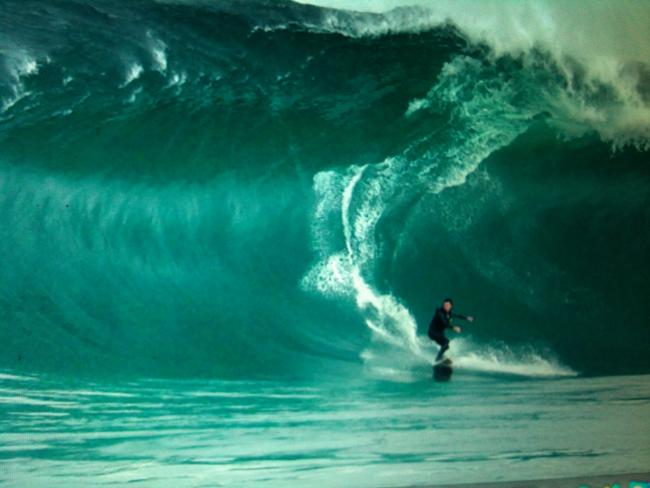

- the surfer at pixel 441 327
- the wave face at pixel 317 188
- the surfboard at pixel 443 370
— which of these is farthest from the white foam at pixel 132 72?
the surfboard at pixel 443 370

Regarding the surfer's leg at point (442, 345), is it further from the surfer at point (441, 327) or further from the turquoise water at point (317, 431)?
the turquoise water at point (317, 431)

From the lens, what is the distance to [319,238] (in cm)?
277

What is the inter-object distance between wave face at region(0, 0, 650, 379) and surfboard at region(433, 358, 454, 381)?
4cm

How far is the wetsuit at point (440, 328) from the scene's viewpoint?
2.81 meters

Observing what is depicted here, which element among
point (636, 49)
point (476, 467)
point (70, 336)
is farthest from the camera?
point (636, 49)

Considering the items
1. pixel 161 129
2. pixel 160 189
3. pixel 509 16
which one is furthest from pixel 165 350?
pixel 509 16

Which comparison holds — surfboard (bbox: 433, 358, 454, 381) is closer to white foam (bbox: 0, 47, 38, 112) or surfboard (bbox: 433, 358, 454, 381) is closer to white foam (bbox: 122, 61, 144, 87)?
white foam (bbox: 122, 61, 144, 87)

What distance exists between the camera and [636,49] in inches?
116

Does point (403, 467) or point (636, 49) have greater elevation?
point (636, 49)

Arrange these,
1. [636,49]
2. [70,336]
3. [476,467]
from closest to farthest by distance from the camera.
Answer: [70,336], [476,467], [636,49]

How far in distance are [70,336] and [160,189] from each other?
648mm

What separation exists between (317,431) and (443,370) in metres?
0.56

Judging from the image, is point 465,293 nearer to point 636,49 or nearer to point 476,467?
point 476,467

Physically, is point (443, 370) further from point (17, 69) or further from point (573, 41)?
point (17, 69)
